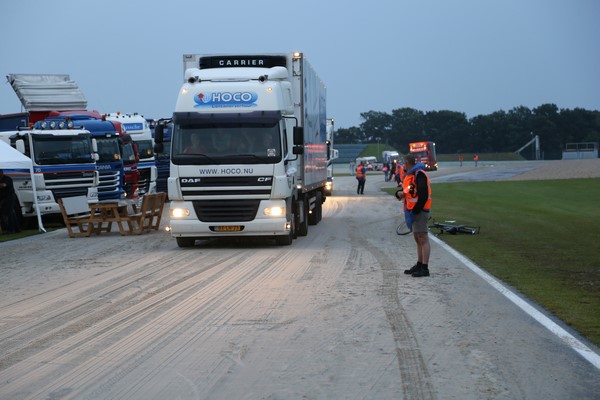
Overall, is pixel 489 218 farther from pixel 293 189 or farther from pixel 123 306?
pixel 123 306

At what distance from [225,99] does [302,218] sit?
383cm

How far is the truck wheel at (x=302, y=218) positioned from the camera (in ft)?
66.6

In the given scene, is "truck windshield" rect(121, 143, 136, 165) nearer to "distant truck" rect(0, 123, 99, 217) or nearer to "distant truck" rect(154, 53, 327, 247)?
"distant truck" rect(0, 123, 99, 217)

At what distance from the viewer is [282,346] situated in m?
8.36

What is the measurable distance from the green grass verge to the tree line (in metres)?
121

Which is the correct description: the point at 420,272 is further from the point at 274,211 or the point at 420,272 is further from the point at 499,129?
the point at 499,129

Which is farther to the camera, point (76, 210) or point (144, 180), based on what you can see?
point (144, 180)

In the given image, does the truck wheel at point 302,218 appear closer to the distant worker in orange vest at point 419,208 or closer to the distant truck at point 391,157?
the distant worker in orange vest at point 419,208

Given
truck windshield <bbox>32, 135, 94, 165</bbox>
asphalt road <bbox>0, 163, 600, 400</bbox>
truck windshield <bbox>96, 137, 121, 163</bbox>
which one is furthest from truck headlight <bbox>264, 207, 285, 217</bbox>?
truck windshield <bbox>96, 137, 121, 163</bbox>

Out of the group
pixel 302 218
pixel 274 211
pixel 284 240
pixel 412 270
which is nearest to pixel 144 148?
pixel 302 218

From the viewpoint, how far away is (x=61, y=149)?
1045 inches

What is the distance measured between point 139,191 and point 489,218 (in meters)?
15.4

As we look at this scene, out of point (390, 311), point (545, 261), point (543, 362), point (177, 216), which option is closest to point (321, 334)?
point (390, 311)

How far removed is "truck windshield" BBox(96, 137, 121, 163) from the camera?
30359mm
